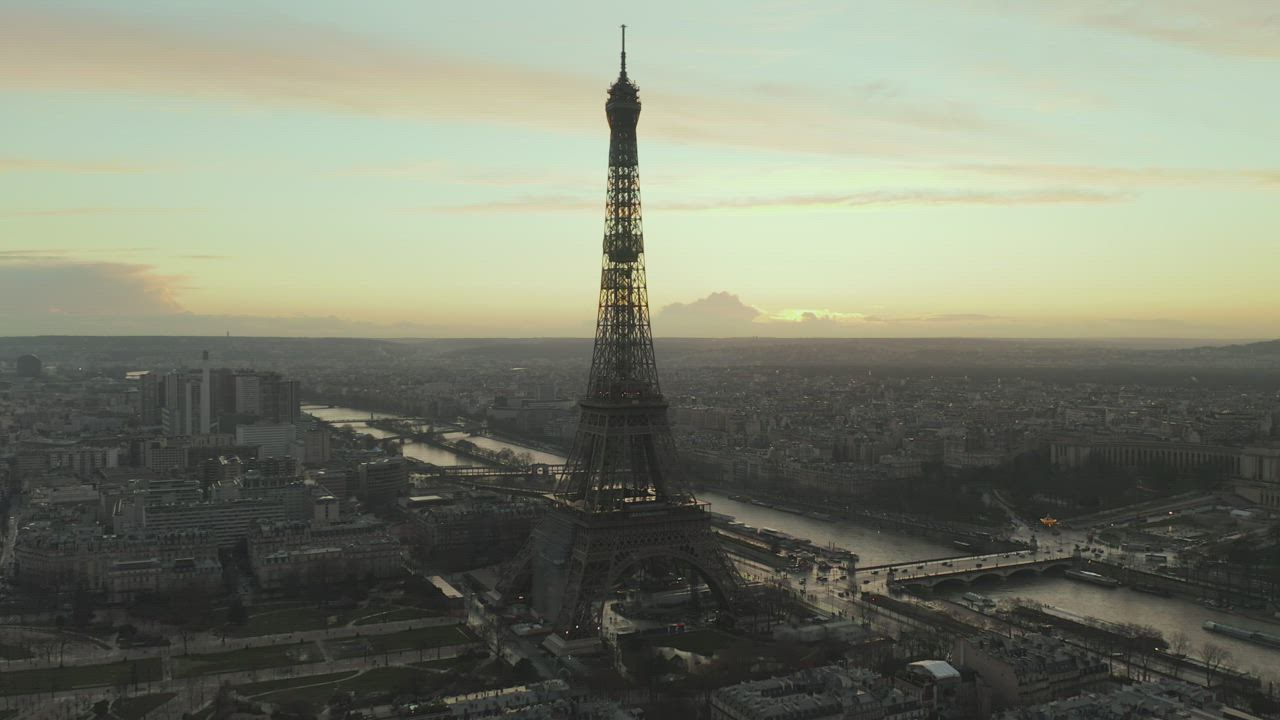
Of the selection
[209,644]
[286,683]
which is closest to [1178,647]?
[286,683]

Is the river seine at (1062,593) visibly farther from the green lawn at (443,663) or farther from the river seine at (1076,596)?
the green lawn at (443,663)

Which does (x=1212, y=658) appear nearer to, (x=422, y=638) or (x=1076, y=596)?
(x=1076, y=596)

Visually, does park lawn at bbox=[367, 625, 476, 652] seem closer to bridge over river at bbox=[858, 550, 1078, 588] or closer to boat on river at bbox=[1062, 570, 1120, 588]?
bridge over river at bbox=[858, 550, 1078, 588]

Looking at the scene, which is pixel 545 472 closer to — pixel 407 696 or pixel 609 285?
pixel 609 285

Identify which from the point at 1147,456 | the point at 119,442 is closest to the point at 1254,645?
the point at 1147,456

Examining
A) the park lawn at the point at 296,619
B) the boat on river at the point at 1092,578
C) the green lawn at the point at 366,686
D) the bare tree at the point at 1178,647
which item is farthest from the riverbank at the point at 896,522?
the green lawn at the point at 366,686

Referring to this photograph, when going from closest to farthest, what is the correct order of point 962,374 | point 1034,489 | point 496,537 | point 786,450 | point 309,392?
point 496,537 < point 1034,489 < point 786,450 < point 309,392 < point 962,374
